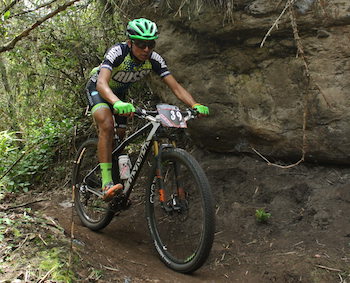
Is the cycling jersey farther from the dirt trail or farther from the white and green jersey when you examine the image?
the dirt trail

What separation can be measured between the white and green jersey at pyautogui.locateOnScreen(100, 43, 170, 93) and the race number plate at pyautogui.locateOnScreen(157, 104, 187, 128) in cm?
77

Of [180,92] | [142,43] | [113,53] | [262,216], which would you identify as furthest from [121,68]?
[262,216]

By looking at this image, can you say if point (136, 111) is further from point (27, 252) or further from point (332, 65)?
point (332, 65)

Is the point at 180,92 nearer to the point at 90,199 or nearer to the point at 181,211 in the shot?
the point at 181,211

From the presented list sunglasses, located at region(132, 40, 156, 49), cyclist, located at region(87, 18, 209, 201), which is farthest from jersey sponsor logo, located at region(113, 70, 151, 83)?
sunglasses, located at region(132, 40, 156, 49)

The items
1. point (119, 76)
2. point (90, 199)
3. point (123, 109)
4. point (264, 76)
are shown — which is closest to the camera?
point (123, 109)

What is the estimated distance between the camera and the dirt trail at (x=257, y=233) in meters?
2.87

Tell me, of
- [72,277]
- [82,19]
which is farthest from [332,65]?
[82,19]

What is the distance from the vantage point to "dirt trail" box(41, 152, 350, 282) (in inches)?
113

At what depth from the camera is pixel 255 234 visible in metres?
3.58

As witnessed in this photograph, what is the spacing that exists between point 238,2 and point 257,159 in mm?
1836

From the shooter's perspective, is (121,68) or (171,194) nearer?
(171,194)

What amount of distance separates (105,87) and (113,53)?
1.47 ft

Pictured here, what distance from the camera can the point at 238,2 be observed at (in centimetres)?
376
